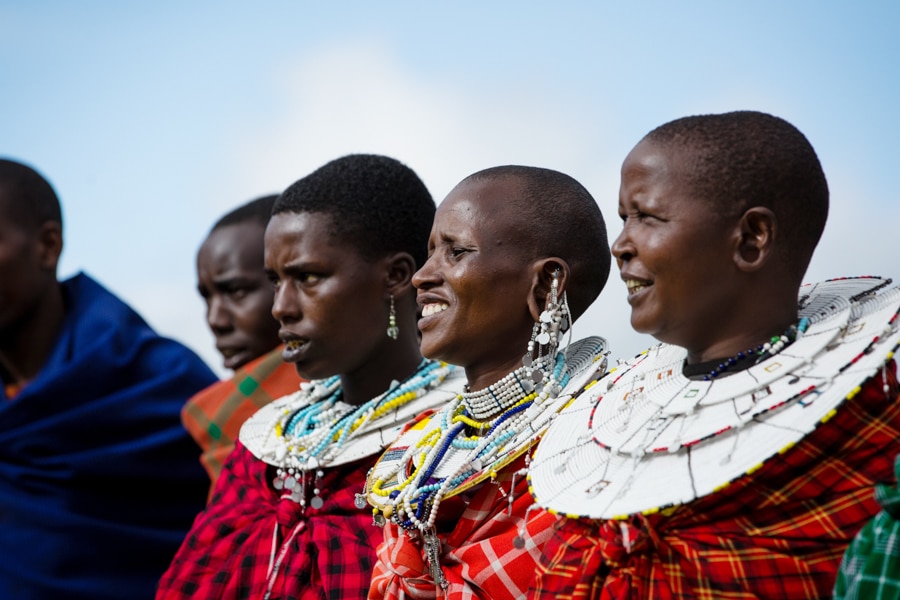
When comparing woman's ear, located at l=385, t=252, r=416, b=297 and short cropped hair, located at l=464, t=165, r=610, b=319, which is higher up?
short cropped hair, located at l=464, t=165, r=610, b=319

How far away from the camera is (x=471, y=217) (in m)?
2.79

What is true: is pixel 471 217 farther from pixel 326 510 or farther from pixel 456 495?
pixel 326 510

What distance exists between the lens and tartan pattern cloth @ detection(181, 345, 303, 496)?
436 centimetres

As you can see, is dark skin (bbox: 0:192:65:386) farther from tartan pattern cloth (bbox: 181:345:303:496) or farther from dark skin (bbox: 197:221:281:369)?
tartan pattern cloth (bbox: 181:345:303:496)

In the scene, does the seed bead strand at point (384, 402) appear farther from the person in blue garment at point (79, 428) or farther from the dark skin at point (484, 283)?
the person in blue garment at point (79, 428)

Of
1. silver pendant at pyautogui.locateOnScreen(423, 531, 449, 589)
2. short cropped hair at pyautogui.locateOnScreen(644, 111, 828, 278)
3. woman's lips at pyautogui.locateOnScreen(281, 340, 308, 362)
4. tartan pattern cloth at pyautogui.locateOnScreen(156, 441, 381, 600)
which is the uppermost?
short cropped hair at pyautogui.locateOnScreen(644, 111, 828, 278)

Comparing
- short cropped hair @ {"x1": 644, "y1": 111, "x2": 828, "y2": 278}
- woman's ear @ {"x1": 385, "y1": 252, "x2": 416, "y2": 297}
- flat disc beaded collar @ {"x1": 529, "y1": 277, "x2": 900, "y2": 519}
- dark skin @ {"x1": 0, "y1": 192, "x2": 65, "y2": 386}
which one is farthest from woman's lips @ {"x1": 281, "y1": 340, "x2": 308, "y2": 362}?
dark skin @ {"x1": 0, "y1": 192, "x2": 65, "y2": 386}

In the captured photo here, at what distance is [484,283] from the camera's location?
275 centimetres

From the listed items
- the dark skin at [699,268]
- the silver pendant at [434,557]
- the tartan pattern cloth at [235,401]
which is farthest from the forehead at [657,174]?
the tartan pattern cloth at [235,401]

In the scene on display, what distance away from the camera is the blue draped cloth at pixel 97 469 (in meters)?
4.73

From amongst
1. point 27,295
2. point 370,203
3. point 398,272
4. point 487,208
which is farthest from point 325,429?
point 27,295

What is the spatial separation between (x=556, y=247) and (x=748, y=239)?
69 cm

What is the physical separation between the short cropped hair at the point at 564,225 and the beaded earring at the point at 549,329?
0.08 meters

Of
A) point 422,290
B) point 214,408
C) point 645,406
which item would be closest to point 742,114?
point 645,406
